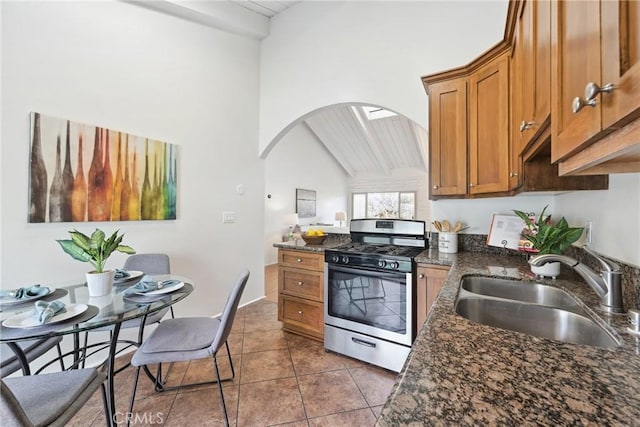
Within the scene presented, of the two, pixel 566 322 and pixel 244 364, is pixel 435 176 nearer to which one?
pixel 566 322

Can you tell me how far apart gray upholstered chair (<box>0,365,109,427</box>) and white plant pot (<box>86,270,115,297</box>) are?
41cm

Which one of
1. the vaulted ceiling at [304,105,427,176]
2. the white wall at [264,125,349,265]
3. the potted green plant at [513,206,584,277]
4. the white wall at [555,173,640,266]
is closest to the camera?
the white wall at [555,173,640,266]

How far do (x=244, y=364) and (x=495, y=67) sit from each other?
280 centimetres

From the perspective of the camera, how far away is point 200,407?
1.69m

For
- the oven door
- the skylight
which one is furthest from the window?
the oven door

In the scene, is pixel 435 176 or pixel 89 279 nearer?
pixel 89 279

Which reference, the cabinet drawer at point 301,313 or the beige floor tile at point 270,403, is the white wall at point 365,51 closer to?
the cabinet drawer at point 301,313

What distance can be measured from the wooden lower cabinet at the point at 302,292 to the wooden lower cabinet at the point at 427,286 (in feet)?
2.72

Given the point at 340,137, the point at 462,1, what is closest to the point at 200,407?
the point at 462,1

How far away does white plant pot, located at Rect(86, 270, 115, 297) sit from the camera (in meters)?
1.46

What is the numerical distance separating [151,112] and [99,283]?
1727 millimetres

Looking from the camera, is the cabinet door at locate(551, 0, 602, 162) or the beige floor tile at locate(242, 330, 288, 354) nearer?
the cabinet door at locate(551, 0, 602, 162)

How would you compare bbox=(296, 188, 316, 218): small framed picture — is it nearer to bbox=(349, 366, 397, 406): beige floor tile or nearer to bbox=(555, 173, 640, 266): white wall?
bbox=(349, 366, 397, 406): beige floor tile

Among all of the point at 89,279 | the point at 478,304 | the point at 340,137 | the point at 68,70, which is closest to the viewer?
the point at 478,304
